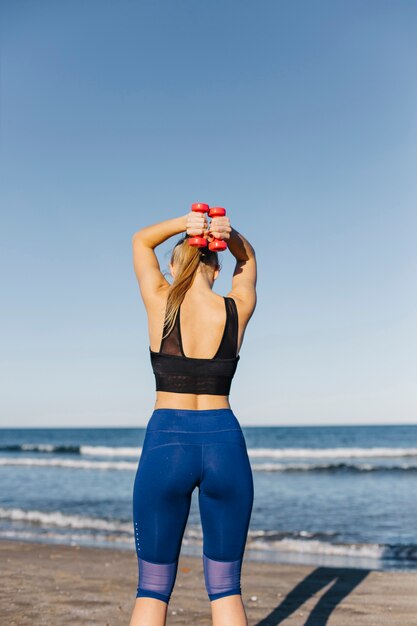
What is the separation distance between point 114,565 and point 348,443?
1612 inches

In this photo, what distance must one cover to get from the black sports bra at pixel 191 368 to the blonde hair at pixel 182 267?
34 millimetres

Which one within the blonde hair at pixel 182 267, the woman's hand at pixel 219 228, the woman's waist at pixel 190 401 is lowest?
the woman's waist at pixel 190 401

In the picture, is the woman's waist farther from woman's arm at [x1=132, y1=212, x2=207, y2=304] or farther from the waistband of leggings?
woman's arm at [x1=132, y1=212, x2=207, y2=304]

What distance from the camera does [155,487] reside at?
2.80m

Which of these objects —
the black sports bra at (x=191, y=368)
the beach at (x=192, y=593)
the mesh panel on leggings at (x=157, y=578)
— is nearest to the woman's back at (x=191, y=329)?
the black sports bra at (x=191, y=368)

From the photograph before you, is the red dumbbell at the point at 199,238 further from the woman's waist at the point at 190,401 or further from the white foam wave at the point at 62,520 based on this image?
the white foam wave at the point at 62,520

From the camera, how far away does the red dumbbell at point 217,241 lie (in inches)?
118

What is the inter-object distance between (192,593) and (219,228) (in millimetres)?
4430

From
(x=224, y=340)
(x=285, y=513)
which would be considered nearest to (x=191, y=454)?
(x=224, y=340)

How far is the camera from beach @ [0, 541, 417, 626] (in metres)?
5.34

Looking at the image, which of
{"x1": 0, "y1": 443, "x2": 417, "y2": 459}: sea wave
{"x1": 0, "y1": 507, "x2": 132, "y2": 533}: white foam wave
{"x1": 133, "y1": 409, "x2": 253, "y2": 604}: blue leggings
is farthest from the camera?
{"x1": 0, "y1": 443, "x2": 417, "y2": 459}: sea wave

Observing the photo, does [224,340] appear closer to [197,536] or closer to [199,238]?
[199,238]

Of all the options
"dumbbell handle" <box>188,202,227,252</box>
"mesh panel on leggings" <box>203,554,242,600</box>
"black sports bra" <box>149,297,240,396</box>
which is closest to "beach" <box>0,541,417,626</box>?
"mesh panel on leggings" <box>203,554,242,600</box>

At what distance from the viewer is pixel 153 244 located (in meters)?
3.14
